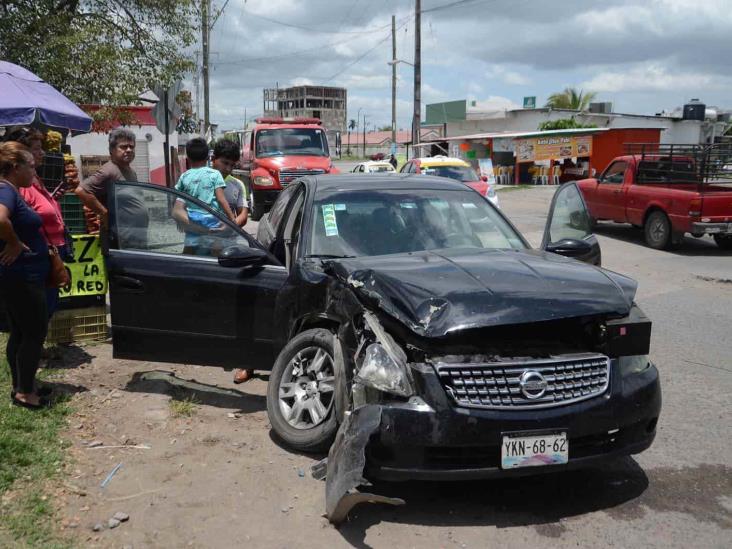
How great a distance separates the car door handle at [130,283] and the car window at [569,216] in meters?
3.19

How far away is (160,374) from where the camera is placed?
5973mm

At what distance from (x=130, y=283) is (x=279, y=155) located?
15078 mm

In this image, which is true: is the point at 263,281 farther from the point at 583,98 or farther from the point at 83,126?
the point at 583,98

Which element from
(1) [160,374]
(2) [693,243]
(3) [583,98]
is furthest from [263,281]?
(3) [583,98]

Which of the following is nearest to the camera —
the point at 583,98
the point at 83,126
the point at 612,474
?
the point at 612,474

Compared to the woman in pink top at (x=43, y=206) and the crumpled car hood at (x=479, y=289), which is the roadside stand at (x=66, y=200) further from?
the crumpled car hood at (x=479, y=289)

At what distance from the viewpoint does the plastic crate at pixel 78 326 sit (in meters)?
6.30

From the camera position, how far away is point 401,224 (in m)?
4.92

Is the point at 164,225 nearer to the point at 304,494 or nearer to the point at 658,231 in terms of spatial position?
the point at 304,494

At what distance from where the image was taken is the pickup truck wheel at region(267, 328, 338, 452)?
13.2ft

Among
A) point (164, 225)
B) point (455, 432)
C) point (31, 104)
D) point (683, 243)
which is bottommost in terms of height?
point (683, 243)

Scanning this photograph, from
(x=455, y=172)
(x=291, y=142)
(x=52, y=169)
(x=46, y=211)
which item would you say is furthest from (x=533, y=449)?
(x=291, y=142)

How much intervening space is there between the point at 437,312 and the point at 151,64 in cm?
1153

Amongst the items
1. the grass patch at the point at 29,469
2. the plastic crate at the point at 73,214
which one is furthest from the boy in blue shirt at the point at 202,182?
the grass patch at the point at 29,469
